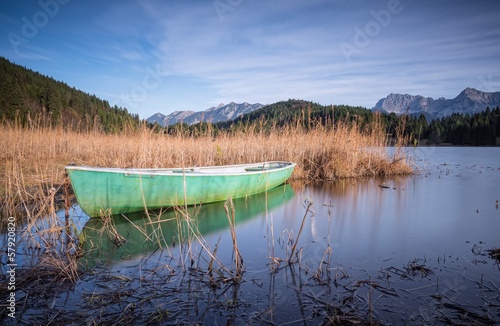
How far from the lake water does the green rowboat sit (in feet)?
0.96

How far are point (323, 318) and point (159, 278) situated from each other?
142 cm

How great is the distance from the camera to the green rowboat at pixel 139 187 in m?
4.10

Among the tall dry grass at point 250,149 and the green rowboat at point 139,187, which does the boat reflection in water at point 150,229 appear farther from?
the tall dry grass at point 250,149

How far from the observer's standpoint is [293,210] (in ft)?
17.9

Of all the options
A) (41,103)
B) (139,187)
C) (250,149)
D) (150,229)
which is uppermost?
(41,103)

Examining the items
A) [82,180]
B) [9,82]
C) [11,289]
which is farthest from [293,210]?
[9,82]

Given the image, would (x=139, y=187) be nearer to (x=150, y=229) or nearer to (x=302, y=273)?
(x=150, y=229)

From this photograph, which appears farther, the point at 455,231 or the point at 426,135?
the point at 426,135

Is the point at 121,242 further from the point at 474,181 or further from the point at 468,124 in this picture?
the point at 468,124

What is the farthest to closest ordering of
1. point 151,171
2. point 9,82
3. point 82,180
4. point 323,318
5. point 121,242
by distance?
1. point 9,82
2. point 151,171
3. point 82,180
4. point 121,242
5. point 323,318

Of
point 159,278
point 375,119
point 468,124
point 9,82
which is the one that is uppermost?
point 9,82

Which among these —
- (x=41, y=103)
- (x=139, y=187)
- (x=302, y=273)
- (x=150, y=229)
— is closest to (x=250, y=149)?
(x=139, y=187)

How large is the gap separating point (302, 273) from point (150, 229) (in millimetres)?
2439

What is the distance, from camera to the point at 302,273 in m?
2.68
